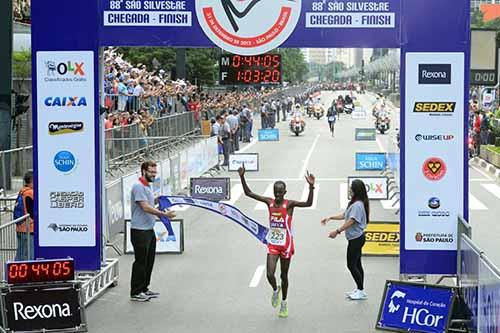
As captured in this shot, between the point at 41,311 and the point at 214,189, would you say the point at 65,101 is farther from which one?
the point at 214,189

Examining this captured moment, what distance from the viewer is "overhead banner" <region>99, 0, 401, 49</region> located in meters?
12.9

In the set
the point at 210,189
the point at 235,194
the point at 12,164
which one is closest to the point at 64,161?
the point at 12,164

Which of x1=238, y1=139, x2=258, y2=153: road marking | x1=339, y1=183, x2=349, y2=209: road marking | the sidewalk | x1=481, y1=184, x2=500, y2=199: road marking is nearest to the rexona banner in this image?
x1=339, y1=183, x2=349, y2=209: road marking

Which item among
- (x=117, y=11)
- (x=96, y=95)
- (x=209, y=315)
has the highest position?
(x=117, y=11)

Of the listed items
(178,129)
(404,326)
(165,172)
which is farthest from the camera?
(178,129)

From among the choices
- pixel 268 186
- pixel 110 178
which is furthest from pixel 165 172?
pixel 268 186

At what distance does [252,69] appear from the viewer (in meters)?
16.2

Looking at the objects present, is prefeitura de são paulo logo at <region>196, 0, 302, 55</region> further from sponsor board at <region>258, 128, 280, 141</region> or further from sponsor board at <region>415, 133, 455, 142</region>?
sponsor board at <region>258, 128, 280, 141</region>

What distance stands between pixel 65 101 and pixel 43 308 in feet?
9.62

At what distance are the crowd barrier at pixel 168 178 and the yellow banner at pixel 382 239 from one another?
4.82 m

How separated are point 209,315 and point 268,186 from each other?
16.9 m

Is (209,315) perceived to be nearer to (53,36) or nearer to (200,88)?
(53,36)

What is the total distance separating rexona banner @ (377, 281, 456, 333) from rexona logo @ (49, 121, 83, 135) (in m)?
4.74

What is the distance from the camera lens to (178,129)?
40562mm
